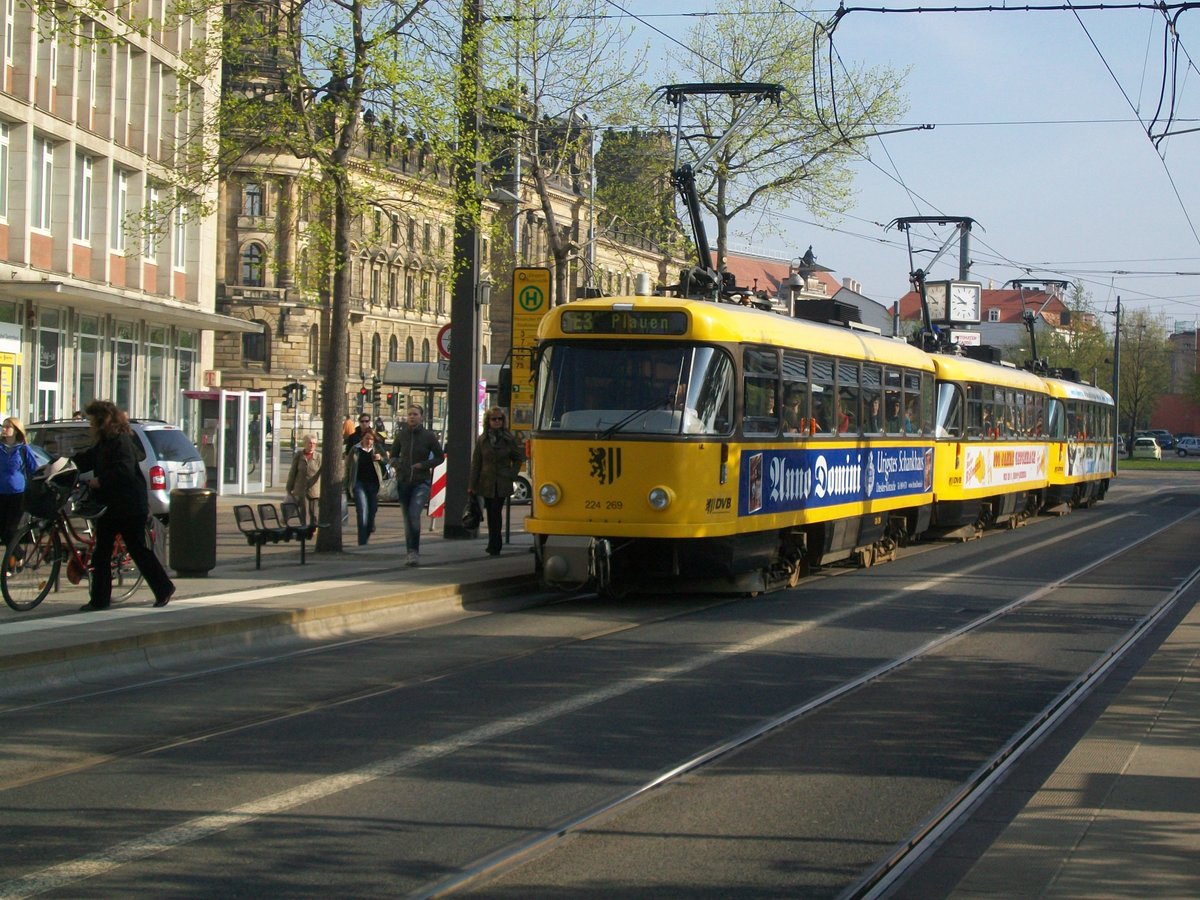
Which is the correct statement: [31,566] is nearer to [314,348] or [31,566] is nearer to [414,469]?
[414,469]

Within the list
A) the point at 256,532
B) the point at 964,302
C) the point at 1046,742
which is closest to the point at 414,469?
the point at 256,532

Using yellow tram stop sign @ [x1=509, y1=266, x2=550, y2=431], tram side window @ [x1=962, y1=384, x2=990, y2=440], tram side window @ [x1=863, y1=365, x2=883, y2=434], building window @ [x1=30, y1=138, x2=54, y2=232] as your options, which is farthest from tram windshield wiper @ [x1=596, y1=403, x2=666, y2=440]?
building window @ [x1=30, y1=138, x2=54, y2=232]

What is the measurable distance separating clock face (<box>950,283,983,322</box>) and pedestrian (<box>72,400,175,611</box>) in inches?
2320

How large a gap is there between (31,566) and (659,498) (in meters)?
5.71

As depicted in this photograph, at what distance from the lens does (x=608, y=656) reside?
41.2ft

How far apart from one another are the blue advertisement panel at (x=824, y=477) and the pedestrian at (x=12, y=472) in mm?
8090

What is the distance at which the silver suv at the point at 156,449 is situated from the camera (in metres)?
23.0

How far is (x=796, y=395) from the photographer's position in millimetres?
18391

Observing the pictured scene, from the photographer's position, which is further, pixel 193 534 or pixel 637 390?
pixel 193 534

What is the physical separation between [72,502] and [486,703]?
568 cm

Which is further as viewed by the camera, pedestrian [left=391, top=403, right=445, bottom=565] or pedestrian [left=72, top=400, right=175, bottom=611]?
pedestrian [left=391, top=403, right=445, bottom=565]

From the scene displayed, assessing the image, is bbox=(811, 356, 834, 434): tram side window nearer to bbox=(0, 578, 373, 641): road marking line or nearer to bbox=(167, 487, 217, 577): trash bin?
bbox=(0, 578, 373, 641): road marking line

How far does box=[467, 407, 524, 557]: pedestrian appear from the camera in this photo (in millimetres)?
20094

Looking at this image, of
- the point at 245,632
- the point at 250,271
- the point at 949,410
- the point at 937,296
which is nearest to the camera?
the point at 245,632
